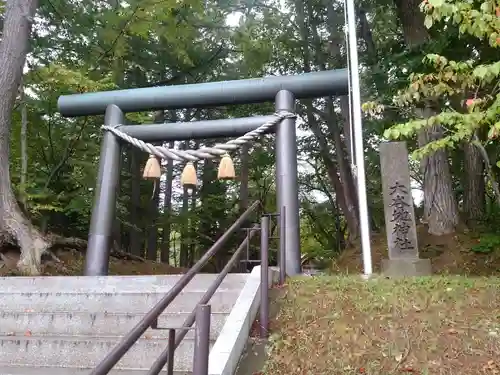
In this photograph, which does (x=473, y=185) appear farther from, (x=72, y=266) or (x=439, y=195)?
(x=72, y=266)

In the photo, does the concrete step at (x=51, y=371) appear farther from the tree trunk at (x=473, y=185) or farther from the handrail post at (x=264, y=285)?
the tree trunk at (x=473, y=185)

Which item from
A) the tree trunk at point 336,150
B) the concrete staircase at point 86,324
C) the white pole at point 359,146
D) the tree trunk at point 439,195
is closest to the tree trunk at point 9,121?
the concrete staircase at point 86,324

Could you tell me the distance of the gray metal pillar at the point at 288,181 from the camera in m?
5.95

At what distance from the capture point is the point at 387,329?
3.35 meters

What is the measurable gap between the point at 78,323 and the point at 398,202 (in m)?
5.07

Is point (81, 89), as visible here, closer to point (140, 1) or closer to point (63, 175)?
point (140, 1)

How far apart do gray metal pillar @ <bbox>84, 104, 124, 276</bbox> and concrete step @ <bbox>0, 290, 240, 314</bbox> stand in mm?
2202

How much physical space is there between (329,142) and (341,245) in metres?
4.23

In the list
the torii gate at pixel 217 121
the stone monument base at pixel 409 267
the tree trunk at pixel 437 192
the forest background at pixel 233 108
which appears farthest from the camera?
the tree trunk at pixel 437 192

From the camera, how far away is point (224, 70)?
45.1 feet

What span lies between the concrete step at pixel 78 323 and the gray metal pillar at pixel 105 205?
2615mm

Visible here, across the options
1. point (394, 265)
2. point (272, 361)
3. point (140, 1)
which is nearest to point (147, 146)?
point (140, 1)

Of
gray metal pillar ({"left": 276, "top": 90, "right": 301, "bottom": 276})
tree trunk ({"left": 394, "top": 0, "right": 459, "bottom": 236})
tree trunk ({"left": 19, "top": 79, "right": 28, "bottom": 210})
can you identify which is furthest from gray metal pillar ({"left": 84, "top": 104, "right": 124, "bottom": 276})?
tree trunk ({"left": 394, "top": 0, "right": 459, "bottom": 236})

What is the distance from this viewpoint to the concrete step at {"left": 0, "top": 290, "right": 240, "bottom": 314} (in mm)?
3822
